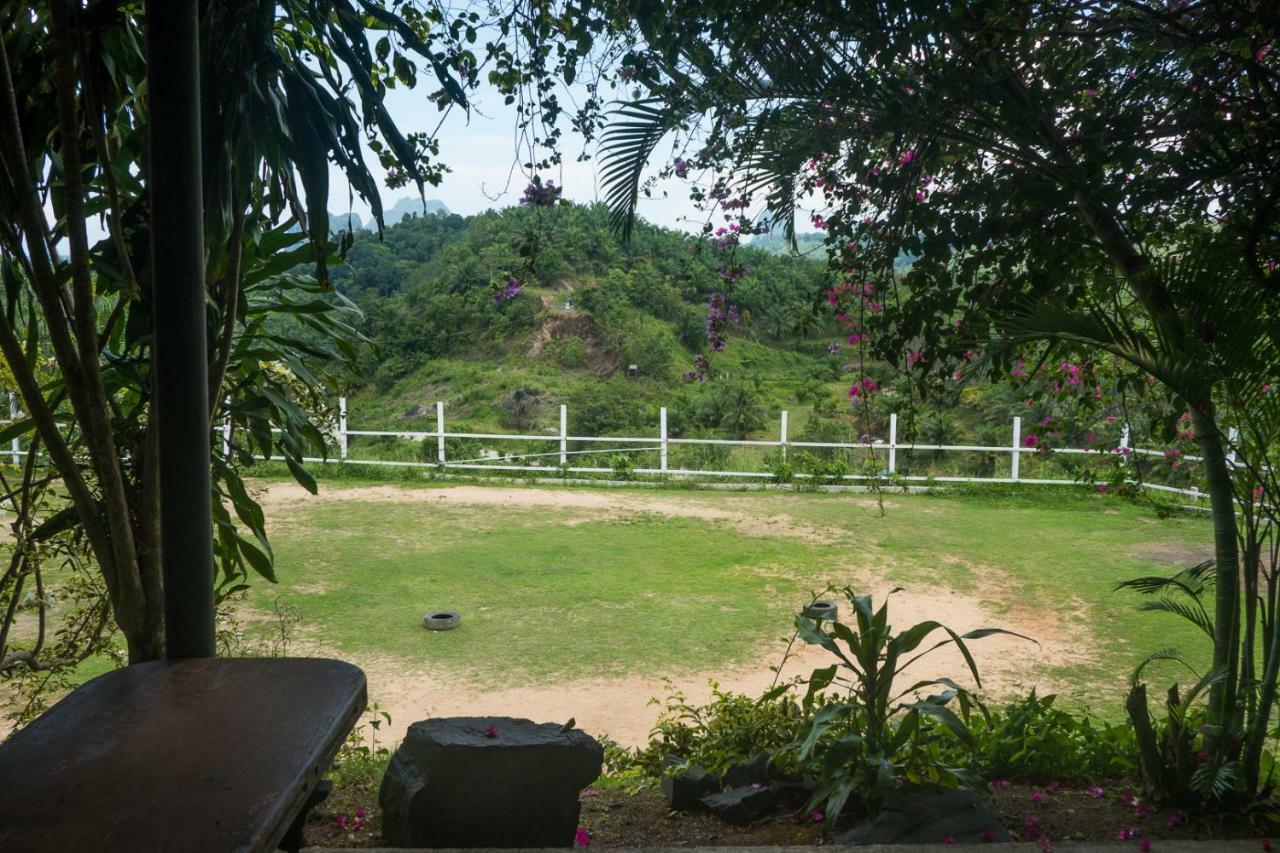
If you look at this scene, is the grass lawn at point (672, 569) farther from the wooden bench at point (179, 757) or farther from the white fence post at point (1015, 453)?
the wooden bench at point (179, 757)

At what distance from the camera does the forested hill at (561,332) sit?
13.9 meters

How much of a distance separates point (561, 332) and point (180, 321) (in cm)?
1415

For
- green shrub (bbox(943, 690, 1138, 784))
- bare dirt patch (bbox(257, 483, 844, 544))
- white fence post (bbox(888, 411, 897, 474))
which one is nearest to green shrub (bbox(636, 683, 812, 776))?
green shrub (bbox(943, 690, 1138, 784))

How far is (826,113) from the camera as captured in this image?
7.29 ft

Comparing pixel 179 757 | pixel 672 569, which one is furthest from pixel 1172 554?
pixel 179 757

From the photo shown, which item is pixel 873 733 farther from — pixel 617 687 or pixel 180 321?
pixel 617 687

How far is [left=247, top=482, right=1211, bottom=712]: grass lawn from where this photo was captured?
175 inches

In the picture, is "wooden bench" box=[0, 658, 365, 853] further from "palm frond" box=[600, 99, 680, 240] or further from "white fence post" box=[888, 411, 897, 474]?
"white fence post" box=[888, 411, 897, 474]

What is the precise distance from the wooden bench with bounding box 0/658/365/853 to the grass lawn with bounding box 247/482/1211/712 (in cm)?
267

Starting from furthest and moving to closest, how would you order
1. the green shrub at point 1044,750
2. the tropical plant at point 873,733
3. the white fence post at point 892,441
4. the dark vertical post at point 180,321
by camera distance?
the white fence post at point 892,441
the green shrub at point 1044,750
the tropical plant at point 873,733
the dark vertical post at point 180,321

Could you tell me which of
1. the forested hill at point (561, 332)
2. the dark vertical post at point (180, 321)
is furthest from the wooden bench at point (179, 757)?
the forested hill at point (561, 332)

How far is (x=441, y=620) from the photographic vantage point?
4746mm

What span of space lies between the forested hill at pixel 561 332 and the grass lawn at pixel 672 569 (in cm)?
521

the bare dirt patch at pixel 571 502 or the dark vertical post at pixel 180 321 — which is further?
the bare dirt patch at pixel 571 502
